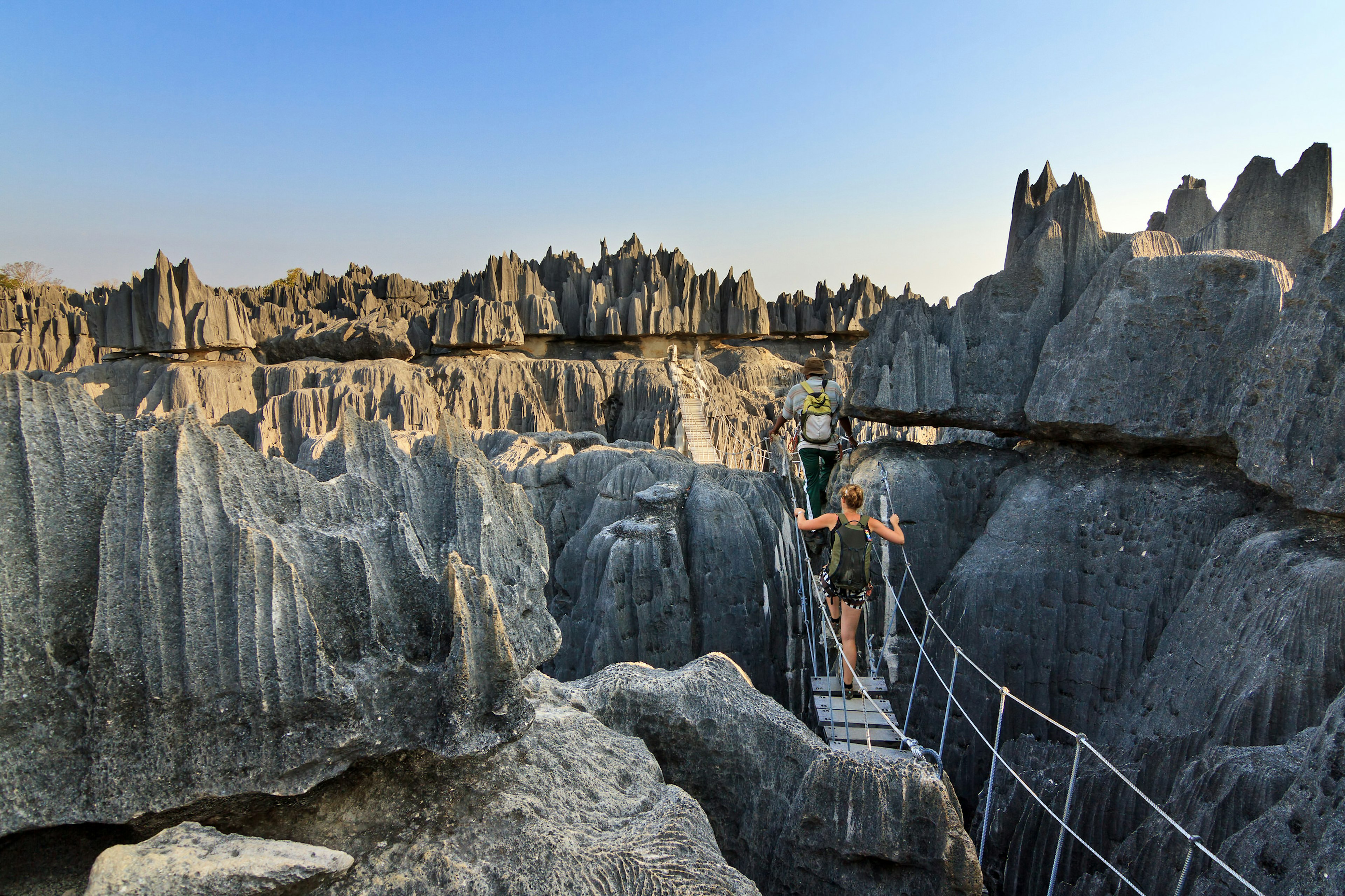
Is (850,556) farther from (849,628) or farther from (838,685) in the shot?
(838,685)

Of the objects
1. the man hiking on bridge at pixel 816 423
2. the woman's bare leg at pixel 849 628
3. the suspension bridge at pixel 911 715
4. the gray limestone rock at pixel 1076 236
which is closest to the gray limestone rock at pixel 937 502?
the suspension bridge at pixel 911 715

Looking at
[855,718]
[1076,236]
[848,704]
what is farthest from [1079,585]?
[1076,236]

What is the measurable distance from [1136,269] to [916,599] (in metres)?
3.52

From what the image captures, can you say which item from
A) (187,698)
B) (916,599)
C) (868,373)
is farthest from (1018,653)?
(187,698)

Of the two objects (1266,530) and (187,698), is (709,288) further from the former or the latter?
(187,698)

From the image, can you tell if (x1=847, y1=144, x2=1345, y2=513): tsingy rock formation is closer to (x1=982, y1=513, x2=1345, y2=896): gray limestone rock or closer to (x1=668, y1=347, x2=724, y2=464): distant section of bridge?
(x1=982, y1=513, x2=1345, y2=896): gray limestone rock

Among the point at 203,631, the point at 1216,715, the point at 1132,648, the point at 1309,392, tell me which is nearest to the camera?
the point at 203,631

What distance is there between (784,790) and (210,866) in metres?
2.66

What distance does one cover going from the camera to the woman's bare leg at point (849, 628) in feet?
16.2

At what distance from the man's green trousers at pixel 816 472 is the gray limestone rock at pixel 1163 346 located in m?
1.96

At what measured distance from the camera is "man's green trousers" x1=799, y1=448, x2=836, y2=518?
6691mm

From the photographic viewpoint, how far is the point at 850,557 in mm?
4863

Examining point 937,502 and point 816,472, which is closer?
point 816,472

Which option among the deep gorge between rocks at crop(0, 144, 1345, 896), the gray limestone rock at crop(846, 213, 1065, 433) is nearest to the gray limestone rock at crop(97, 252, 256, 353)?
the deep gorge between rocks at crop(0, 144, 1345, 896)
